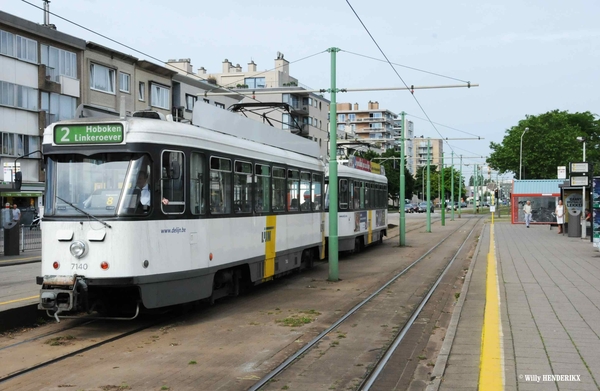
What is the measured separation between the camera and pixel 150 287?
9.42 meters

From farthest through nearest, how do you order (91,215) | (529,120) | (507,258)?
1. (529,120)
2. (507,258)
3. (91,215)

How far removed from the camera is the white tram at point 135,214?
9.20m

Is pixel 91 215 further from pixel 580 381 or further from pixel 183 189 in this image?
pixel 580 381

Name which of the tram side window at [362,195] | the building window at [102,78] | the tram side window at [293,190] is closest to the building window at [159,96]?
the building window at [102,78]

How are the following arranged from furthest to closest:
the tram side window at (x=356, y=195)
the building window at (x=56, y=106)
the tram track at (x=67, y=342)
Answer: the building window at (x=56, y=106)
the tram side window at (x=356, y=195)
the tram track at (x=67, y=342)

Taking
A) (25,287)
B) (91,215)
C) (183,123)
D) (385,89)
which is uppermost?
(385,89)

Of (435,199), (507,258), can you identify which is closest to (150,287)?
(507,258)

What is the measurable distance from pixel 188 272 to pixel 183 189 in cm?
117

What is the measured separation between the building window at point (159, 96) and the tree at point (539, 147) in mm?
36855

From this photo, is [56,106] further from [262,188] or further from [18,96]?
[262,188]

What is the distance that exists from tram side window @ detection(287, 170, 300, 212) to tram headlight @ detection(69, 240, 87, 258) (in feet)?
20.3

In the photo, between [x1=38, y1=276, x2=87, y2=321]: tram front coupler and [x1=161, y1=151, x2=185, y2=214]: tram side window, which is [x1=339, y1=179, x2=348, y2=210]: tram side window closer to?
[x1=161, y1=151, x2=185, y2=214]: tram side window

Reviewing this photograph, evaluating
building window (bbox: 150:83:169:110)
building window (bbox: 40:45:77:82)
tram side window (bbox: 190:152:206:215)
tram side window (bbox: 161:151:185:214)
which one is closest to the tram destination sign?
tram side window (bbox: 161:151:185:214)

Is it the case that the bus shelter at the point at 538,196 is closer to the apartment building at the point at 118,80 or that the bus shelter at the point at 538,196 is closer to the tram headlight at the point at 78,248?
the apartment building at the point at 118,80
